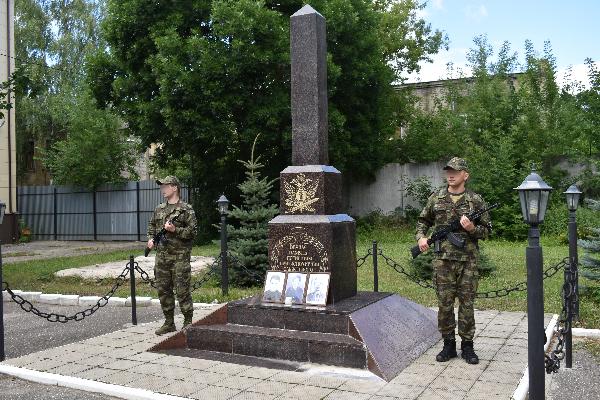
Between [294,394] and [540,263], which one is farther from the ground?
[540,263]

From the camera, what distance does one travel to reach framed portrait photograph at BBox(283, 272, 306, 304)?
689 cm

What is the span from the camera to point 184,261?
7484 mm

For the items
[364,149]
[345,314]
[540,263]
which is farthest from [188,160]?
[540,263]

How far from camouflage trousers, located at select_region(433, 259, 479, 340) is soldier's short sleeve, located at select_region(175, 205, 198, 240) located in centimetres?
308

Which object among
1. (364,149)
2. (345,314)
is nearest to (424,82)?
(364,149)

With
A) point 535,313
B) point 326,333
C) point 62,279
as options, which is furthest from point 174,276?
point 62,279

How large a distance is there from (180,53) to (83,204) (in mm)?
11465

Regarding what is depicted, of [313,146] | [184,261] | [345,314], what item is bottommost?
[345,314]

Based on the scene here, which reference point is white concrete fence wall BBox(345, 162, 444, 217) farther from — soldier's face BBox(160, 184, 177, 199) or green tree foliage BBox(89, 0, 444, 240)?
soldier's face BBox(160, 184, 177, 199)

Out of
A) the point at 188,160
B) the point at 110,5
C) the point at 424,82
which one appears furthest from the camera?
the point at 424,82

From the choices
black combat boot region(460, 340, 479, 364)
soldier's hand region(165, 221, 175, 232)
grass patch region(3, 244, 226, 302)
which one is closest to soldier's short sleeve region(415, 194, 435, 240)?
black combat boot region(460, 340, 479, 364)

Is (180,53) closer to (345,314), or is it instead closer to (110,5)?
(110,5)

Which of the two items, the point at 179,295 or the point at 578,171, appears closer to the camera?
the point at 179,295

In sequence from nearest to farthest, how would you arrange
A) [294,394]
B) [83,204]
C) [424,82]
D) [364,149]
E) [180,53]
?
[294,394] < [180,53] < [364,149] < [83,204] < [424,82]
